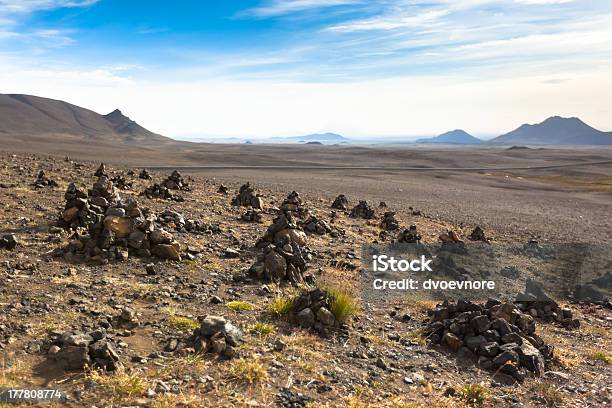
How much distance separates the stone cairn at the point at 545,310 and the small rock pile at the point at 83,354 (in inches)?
368

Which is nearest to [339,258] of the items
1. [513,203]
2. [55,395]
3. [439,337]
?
[439,337]

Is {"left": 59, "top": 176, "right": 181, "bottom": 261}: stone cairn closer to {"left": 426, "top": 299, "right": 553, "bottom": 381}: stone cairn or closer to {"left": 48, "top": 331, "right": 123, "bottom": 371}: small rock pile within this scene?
{"left": 48, "top": 331, "right": 123, "bottom": 371}: small rock pile

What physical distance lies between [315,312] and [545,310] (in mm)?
6275

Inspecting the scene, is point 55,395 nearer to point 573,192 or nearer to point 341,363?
point 341,363

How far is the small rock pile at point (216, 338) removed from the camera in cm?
686

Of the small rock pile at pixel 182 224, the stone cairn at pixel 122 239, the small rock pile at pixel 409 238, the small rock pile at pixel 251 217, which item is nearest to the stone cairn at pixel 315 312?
the stone cairn at pixel 122 239

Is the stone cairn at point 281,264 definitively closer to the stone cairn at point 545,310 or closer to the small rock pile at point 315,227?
the small rock pile at point 315,227

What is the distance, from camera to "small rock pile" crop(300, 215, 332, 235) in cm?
1727

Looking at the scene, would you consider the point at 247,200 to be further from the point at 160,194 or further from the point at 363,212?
the point at 363,212

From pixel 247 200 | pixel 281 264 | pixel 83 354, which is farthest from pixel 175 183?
pixel 83 354

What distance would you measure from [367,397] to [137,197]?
1620 cm

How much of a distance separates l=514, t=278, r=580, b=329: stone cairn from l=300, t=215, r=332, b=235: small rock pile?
7573 mm

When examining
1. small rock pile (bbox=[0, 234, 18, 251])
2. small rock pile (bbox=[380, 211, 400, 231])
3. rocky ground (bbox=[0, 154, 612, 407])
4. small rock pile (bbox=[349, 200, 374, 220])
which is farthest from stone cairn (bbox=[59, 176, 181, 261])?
small rock pile (bbox=[349, 200, 374, 220])

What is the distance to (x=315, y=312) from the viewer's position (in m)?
8.63
